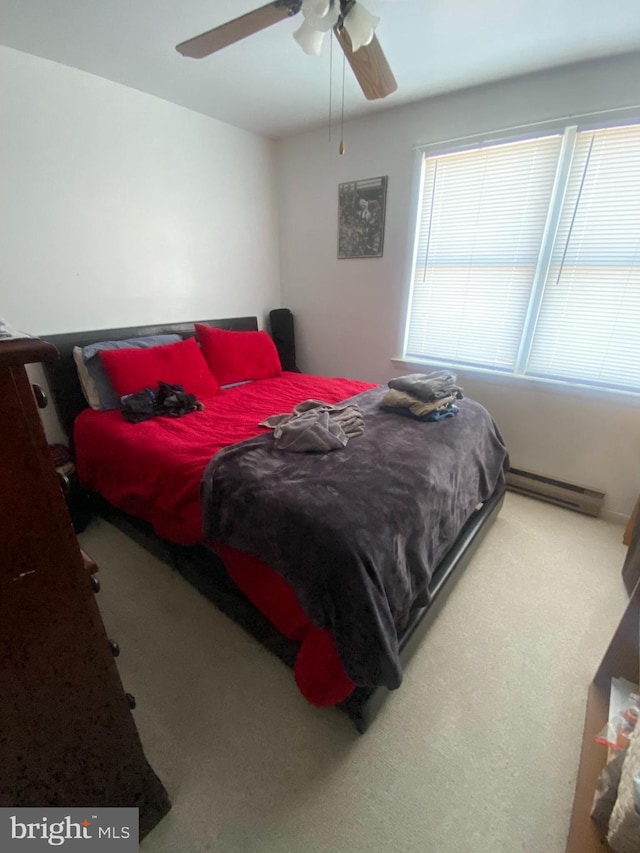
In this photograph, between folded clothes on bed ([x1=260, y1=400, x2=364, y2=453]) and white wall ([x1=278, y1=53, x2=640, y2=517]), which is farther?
white wall ([x1=278, y1=53, x2=640, y2=517])

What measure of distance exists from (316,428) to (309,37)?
146 centimetres

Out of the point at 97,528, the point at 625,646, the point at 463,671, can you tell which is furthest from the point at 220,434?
the point at 625,646

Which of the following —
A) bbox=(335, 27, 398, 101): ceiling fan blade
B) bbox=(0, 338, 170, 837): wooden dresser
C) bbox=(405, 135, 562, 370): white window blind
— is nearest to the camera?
bbox=(0, 338, 170, 837): wooden dresser

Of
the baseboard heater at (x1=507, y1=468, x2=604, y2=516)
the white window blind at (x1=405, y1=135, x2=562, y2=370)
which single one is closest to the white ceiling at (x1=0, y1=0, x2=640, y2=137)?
the white window blind at (x1=405, y1=135, x2=562, y2=370)

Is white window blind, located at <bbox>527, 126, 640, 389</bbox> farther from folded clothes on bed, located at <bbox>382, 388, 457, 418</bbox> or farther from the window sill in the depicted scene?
folded clothes on bed, located at <bbox>382, 388, 457, 418</bbox>

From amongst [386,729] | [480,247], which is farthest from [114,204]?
[386,729]

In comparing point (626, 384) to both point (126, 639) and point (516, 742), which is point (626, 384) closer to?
point (516, 742)

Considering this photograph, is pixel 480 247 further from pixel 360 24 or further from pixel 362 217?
pixel 360 24

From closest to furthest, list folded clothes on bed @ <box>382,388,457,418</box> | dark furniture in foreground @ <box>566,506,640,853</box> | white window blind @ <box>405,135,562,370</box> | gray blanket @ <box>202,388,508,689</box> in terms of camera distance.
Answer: dark furniture in foreground @ <box>566,506,640,853</box>, gray blanket @ <box>202,388,508,689</box>, folded clothes on bed @ <box>382,388,457,418</box>, white window blind @ <box>405,135,562,370</box>

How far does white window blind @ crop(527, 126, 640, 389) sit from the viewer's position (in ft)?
6.63

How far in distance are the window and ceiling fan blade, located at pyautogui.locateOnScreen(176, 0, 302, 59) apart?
1.66 m

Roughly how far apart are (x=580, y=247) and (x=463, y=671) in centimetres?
243

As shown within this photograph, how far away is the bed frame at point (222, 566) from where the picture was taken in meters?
1.29

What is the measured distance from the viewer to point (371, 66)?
1.48 metres
